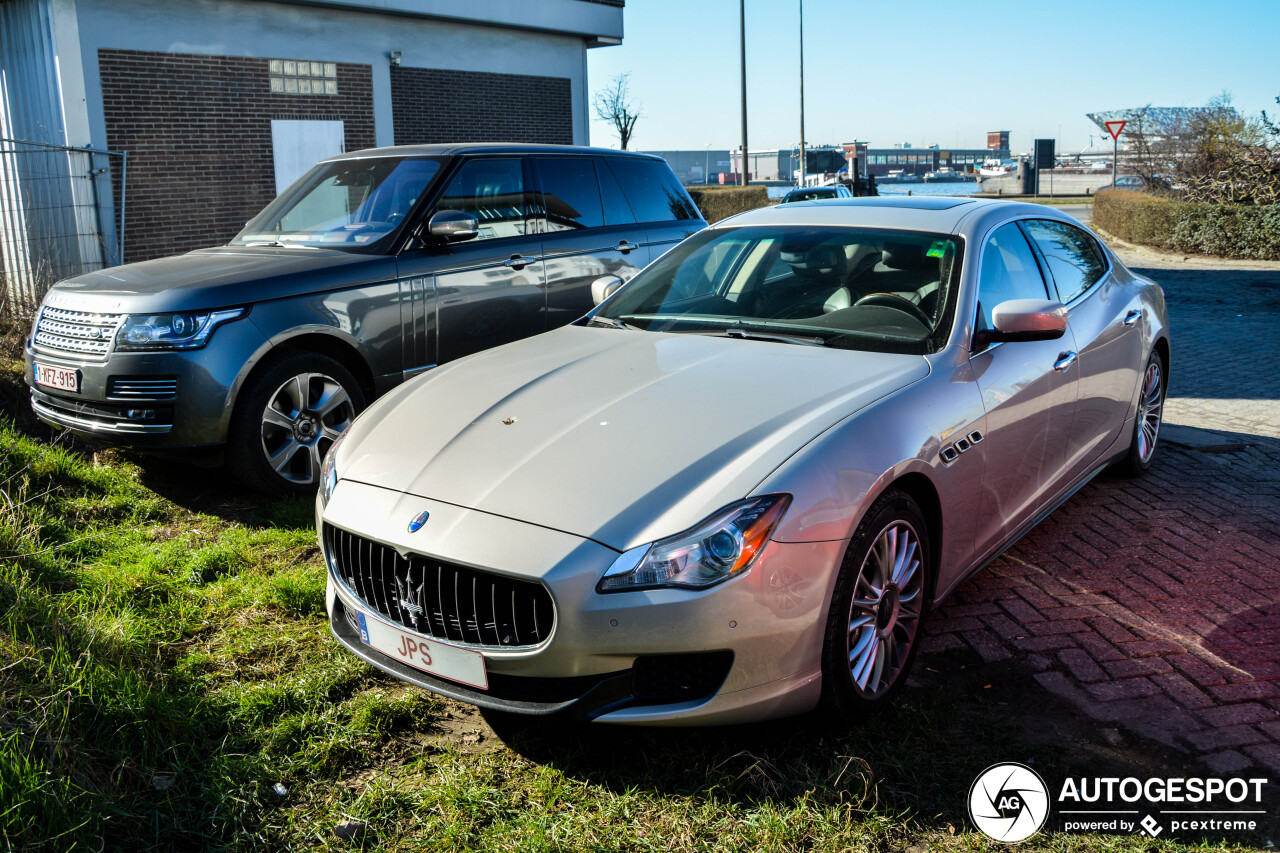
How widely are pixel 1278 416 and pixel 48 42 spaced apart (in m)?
14.4

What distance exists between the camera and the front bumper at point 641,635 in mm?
2691

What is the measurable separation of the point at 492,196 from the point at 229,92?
10.6 metres

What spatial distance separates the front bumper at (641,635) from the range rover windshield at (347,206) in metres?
3.73

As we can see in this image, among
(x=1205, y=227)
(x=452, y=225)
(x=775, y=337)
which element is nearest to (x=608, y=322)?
(x=775, y=337)

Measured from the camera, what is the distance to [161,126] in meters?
14.5

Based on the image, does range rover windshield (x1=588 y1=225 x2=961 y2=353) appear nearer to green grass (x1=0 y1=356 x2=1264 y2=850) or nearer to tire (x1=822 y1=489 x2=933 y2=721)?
tire (x1=822 y1=489 x2=933 y2=721)

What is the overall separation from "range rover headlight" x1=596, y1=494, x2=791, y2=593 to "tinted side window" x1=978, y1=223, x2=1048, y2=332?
5.42 feet

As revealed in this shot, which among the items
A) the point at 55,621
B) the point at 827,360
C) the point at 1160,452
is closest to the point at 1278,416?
the point at 1160,452

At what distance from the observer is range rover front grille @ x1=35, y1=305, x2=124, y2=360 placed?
532 cm

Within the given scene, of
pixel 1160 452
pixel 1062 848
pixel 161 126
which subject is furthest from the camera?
pixel 161 126

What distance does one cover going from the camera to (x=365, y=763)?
10.3 ft

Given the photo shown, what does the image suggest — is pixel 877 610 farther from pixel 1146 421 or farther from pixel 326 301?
pixel 326 301

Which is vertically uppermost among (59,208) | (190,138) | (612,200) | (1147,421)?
(190,138)

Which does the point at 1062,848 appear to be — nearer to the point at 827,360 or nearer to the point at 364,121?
the point at 827,360
